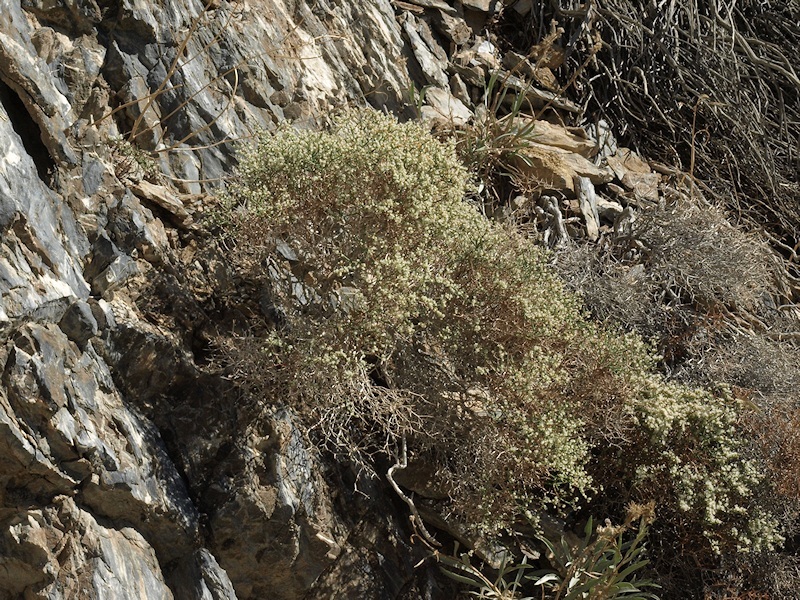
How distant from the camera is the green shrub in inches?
159

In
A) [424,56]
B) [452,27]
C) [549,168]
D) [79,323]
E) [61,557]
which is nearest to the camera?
[61,557]

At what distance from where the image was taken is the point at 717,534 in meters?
4.58

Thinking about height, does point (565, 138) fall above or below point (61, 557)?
below

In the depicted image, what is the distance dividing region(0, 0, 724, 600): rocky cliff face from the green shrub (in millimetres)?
286

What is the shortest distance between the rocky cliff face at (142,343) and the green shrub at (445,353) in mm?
286

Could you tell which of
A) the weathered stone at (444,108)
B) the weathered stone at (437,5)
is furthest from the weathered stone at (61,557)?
the weathered stone at (437,5)

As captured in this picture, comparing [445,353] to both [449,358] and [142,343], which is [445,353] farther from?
[142,343]

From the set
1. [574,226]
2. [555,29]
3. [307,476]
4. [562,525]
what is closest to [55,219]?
[307,476]

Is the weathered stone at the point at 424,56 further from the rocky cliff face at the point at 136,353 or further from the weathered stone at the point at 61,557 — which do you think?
the weathered stone at the point at 61,557

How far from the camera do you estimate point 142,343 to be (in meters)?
3.83

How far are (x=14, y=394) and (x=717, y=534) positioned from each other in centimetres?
329

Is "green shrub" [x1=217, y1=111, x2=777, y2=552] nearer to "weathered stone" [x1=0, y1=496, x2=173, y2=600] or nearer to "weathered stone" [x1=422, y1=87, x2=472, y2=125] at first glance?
"weathered stone" [x1=0, y1=496, x2=173, y2=600]

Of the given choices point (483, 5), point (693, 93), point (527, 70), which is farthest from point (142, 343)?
point (693, 93)

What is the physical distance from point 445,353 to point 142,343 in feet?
4.55
